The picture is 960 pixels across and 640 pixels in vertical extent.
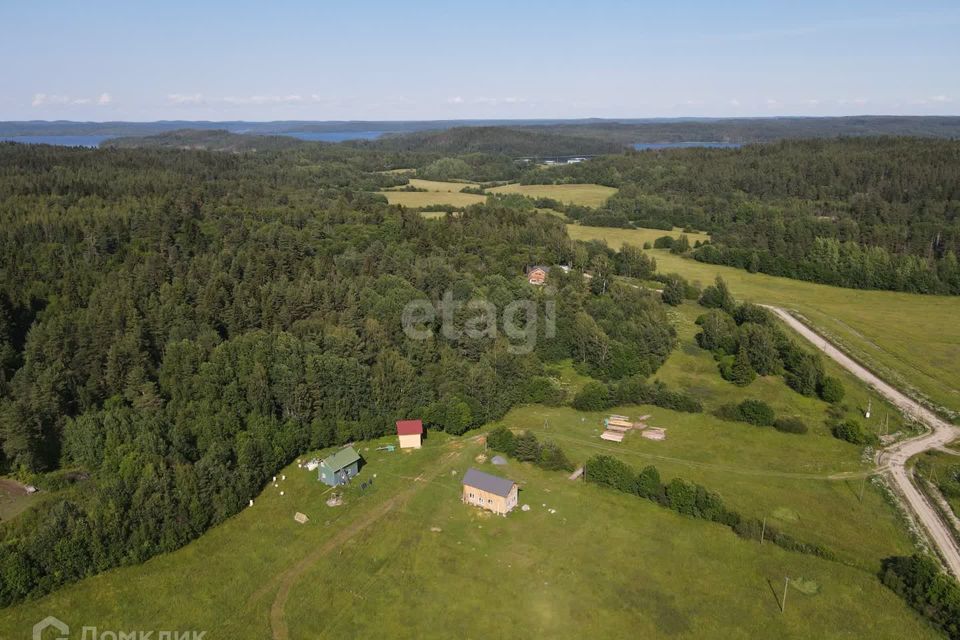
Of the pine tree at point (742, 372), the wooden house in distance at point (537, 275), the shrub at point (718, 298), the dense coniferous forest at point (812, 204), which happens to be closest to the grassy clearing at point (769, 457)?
the pine tree at point (742, 372)

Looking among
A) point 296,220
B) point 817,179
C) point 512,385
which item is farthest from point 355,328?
point 817,179

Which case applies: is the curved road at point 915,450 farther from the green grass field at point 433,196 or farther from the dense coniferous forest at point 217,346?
the green grass field at point 433,196

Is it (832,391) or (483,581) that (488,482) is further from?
(832,391)

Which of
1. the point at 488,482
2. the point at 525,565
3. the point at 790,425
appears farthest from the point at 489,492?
the point at 790,425

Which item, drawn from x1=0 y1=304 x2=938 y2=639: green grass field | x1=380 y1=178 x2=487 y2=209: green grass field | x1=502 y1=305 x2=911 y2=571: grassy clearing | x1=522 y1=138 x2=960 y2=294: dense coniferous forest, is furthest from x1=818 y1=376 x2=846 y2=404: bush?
x1=380 y1=178 x2=487 y2=209: green grass field

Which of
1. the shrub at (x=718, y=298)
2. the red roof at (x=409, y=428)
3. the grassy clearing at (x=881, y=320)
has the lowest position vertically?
the red roof at (x=409, y=428)

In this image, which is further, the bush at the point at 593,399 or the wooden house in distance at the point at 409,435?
the bush at the point at 593,399

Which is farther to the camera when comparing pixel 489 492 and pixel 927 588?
pixel 489 492
